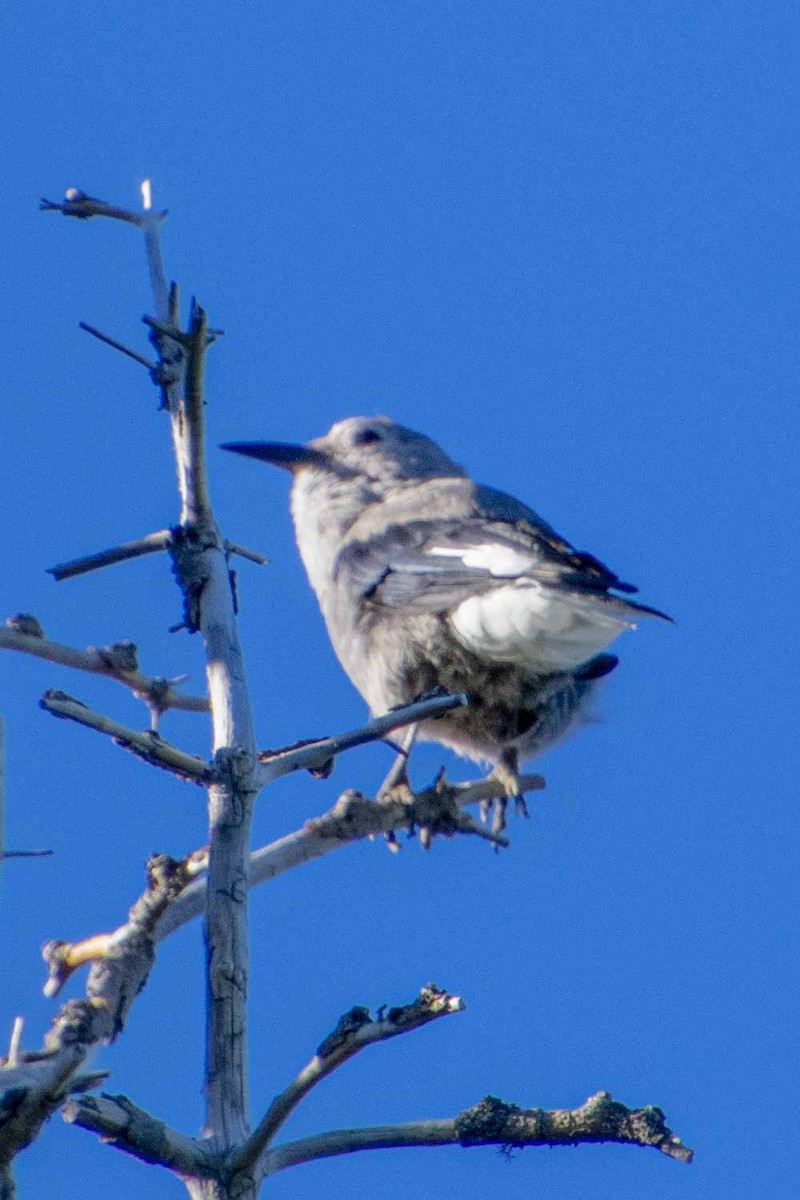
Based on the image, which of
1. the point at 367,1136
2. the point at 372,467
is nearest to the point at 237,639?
the point at 367,1136

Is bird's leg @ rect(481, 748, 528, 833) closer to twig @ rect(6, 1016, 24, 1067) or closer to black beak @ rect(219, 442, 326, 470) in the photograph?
black beak @ rect(219, 442, 326, 470)

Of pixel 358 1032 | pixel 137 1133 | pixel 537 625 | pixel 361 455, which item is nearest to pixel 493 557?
pixel 537 625

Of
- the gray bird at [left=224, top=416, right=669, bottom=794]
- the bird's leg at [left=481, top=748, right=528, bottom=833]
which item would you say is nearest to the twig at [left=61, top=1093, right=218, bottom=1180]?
the gray bird at [left=224, top=416, right=669, bottom=794]

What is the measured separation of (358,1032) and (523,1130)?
0.44m

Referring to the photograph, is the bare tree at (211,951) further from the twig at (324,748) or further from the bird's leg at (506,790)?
the bird's leg at (506,790)

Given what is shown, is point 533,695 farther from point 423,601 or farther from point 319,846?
point 319,846

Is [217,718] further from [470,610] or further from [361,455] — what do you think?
[361,455]

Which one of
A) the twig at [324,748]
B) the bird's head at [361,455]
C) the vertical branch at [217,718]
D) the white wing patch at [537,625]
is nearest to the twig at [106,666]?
the vertical branch at [217,718]

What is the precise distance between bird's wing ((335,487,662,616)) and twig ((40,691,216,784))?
2.60 meters

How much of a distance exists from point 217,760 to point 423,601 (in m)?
3.20

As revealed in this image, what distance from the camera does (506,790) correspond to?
5.86 meters

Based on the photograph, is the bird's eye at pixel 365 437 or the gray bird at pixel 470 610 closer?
the gray bird at pixel 470 610

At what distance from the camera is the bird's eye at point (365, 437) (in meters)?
7.80

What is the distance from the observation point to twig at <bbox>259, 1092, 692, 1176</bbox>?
273 cm
